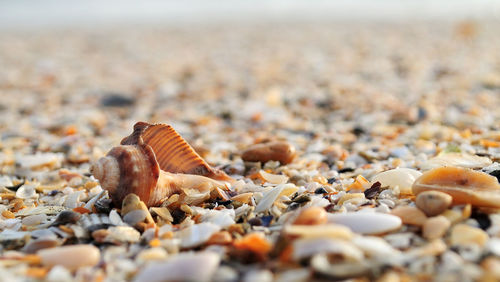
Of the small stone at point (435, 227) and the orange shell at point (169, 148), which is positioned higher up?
the orange shell at point (169, 148)

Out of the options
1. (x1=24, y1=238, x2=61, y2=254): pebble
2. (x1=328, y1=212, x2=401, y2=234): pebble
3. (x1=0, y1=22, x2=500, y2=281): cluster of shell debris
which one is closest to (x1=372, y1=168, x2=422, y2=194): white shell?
(x1=0, y1=22, x2=500, y2=281): cluster of shell debris

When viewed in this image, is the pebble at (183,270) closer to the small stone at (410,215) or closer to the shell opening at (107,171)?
the shell opening at (107,171)

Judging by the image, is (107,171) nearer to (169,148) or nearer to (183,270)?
(169,148)

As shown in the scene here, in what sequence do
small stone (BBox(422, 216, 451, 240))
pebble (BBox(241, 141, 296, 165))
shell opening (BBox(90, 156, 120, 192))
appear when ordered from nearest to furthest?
1. small stone (BBox(422, 216, 451, 240))
2. shell opening (BBox(90, 156, 120, 192))
3. pebble (BBox(241, 141, 296, 165))

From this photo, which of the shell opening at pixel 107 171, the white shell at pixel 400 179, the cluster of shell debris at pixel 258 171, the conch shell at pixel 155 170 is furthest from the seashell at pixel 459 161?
the shell opening at pixel 107 171

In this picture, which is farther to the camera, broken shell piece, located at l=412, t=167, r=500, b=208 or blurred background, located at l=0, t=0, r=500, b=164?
blurred background, located at l=0, t=0, r=500, b=164

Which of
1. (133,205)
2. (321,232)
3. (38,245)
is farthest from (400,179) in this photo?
(38,245)

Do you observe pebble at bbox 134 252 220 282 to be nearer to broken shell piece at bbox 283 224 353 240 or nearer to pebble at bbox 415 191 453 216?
broken shell piece at bbox 283 224 353 240
